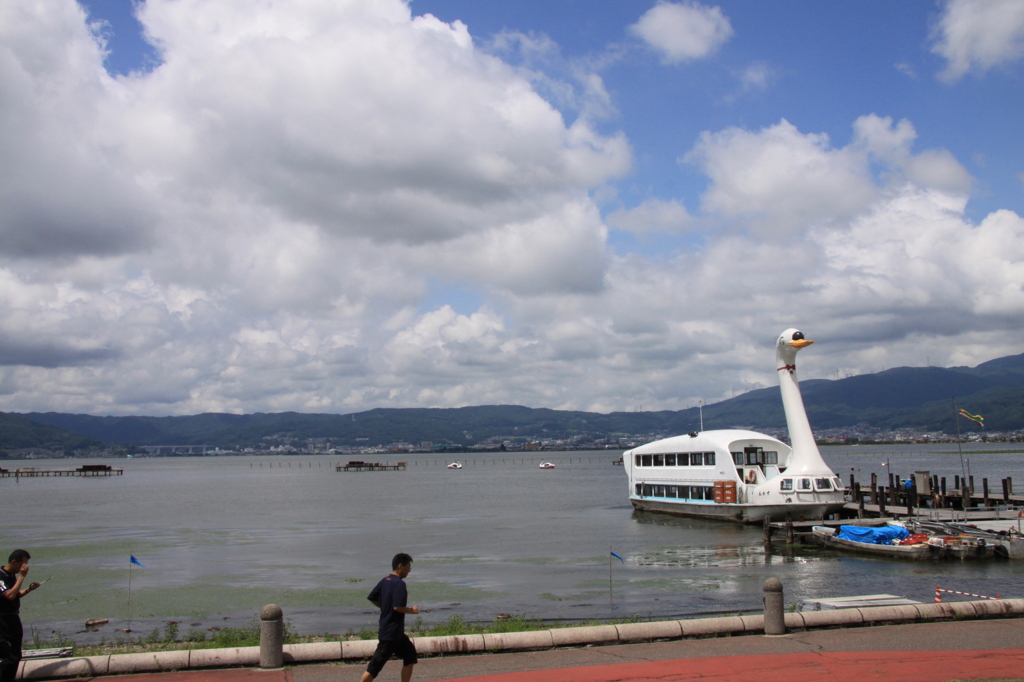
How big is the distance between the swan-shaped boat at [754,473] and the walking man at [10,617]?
39.8 meters

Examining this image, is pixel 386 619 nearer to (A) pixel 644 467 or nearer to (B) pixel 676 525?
(B) pixel 676 525

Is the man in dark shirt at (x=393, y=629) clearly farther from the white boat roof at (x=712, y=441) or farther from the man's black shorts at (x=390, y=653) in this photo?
the white boat roof at (x=712, y=441)

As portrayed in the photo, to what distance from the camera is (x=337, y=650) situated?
13.5 metres

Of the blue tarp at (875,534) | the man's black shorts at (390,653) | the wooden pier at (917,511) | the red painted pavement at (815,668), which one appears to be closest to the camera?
the man's black shorts at (390,653)

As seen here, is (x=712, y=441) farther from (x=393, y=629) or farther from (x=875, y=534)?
(x=393, y=629)

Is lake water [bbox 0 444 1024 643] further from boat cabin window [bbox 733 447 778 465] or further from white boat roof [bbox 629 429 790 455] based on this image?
white boat roof [bbox 629 429 790 455]

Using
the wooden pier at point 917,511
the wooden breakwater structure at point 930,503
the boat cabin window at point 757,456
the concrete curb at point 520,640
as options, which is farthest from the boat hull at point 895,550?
the concrete curb at point 520,640

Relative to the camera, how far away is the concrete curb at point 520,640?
42.3ft

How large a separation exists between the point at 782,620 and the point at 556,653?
4.53m

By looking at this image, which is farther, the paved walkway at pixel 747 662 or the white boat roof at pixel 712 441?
the white boat roof at pixel 712 441

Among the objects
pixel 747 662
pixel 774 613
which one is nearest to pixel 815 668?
pixel 747 662

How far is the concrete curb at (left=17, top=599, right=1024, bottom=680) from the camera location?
12891mm

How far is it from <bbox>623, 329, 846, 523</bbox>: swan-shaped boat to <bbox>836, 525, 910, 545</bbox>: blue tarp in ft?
25.8

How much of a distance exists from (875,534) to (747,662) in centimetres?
2498
